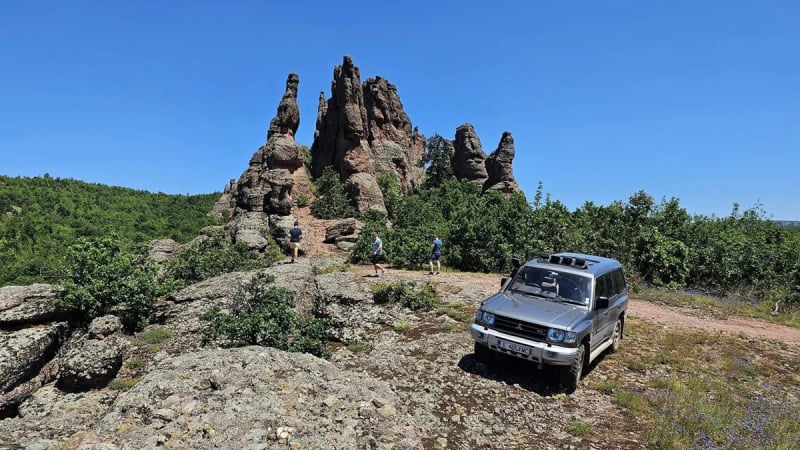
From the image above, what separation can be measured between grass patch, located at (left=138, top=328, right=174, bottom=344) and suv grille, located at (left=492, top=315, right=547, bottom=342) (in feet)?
32.1

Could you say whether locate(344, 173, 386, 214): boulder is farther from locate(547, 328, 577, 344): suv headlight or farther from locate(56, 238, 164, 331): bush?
locate(547, 328, 577, 344): suv headlight

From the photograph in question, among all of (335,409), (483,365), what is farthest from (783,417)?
(335,409)

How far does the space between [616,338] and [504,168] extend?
38.6m

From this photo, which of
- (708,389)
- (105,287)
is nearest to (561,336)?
(708,389)

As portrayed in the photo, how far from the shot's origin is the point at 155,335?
12219 mm

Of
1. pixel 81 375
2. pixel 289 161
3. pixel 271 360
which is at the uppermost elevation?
pixel 289 161

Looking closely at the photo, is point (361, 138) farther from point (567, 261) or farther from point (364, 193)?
point (567, 261)

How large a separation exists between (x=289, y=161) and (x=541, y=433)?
29.0 meters

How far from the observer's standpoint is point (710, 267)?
21281 millimetres

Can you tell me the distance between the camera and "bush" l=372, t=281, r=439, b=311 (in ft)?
43.7

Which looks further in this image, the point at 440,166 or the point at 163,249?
the point at 440,166

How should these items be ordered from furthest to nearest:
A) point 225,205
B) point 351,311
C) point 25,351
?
point 225,205 < point 351,311 < point 25,351

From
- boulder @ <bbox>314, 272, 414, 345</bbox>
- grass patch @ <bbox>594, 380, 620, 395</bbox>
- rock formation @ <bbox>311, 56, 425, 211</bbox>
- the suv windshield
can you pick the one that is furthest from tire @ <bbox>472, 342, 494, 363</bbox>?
rock formation @ <bbox>311, 56, 425, 211</bbox>

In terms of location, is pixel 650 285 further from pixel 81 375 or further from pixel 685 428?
pixel 81 375
